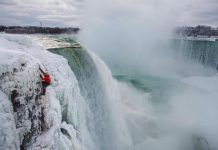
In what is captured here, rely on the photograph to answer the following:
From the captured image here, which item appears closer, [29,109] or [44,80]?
[29,109]

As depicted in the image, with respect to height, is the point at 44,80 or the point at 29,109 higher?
the point at 44,80

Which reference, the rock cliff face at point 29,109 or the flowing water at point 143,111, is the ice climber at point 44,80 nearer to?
the rock cliff face at point 29,109

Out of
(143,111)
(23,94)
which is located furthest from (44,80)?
(143,111)

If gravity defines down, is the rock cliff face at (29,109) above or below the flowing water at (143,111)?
above

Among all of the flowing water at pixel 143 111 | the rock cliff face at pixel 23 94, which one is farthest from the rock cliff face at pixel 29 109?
the flowing water at pixel 143 111

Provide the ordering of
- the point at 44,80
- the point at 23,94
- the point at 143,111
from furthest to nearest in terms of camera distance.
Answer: the point at 143,111 → the point at 44,80 → the point at 23,94

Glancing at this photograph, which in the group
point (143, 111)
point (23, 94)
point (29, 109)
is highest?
point (23, 94)

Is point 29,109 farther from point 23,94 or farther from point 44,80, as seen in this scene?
point 44,80

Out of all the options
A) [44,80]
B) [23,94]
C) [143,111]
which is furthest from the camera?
[143,111]

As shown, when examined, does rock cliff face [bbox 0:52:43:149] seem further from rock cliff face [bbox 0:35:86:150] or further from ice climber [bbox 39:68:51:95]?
ice climber [bbox 39:68:51:95]

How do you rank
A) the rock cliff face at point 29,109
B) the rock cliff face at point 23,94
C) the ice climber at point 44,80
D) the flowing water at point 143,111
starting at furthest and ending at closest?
the flowing water at point 143,111 → the ice climber at point 44,80 → the rock cliff face at point 23,94 → the rock cliff face at point 29,109

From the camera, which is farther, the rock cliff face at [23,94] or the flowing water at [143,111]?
the flowing water at [143,111]
